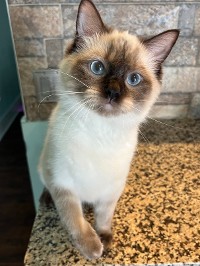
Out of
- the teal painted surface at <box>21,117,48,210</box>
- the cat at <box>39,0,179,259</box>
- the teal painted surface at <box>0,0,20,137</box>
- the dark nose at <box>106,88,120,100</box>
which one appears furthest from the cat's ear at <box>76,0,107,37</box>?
the teal painted surface at <box>0,0,20,137</box>

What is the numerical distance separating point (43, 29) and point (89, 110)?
644mm

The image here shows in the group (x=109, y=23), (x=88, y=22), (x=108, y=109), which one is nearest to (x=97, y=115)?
(x=108, y=109)

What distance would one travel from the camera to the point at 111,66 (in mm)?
784

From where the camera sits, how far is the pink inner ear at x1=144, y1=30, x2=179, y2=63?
80cm

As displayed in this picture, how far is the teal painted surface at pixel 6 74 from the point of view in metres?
2.43

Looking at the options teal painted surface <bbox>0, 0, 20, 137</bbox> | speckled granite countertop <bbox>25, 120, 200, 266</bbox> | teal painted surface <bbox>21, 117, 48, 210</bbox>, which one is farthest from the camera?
teal painted surface <bbox>0, 0, 20, 137</bbox>

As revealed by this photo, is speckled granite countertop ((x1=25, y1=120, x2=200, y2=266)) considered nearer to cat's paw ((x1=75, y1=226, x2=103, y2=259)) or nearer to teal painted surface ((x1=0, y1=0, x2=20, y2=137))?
cat's paw ((x1=75, y1=226, x2=103, y2=259))

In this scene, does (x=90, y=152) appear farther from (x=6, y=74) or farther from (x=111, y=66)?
(x=6, y=74)

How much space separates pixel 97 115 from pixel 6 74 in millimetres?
1971

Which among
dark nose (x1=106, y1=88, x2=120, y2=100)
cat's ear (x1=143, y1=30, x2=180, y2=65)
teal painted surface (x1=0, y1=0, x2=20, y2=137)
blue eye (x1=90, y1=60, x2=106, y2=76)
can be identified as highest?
cat's ear (x1=143, y1=30, x2=180, y2=65)

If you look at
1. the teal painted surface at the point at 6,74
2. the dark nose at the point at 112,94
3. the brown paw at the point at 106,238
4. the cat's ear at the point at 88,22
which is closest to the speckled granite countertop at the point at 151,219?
the brown paw at the point at 106,238

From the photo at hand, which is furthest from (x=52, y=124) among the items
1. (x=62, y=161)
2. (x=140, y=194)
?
(x=140, y=194)

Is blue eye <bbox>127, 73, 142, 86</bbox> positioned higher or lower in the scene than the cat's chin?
higher

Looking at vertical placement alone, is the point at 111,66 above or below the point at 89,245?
Answer: above
